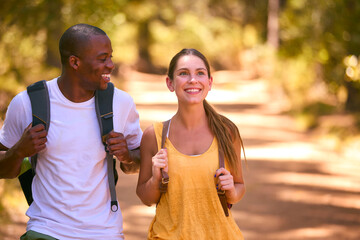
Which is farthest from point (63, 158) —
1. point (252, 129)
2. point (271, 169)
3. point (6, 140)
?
point (252, 129)

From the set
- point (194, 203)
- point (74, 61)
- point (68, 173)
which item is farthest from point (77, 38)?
point (194, 203)

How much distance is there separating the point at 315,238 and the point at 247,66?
2769 cm

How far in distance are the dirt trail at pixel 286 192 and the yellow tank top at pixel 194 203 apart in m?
3.45

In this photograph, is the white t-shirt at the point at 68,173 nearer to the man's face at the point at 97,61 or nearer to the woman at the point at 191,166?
the man's face at the point at 97,61

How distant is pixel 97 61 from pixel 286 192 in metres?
6.66

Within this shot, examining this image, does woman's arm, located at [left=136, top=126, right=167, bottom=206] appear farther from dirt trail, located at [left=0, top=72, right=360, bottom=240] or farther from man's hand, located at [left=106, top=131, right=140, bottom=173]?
dirt trail, located at [left=0, top=72, right=360, bottom=240]

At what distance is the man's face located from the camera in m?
3.22

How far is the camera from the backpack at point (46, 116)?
3.21 metres

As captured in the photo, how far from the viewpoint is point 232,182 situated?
3176 millimetres

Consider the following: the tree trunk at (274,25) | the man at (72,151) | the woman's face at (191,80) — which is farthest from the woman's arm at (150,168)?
the tree trunk at (274,25)

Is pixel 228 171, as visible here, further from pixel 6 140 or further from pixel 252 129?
pixel 252 129

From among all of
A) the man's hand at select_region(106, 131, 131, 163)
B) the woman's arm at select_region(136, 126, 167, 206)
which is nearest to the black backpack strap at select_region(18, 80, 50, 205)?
the man's hand at select_region(106, 131, 131, 163)

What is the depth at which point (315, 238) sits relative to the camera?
6.88m

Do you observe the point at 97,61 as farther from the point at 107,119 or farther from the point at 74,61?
the point at 107,119
